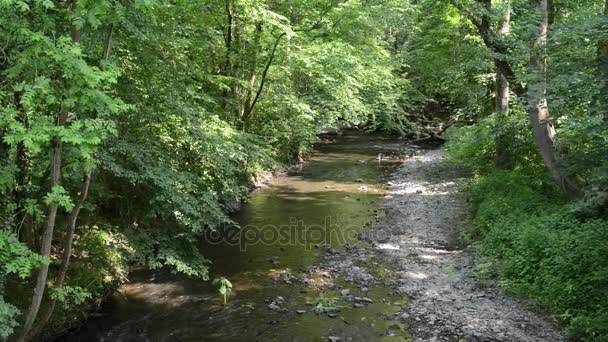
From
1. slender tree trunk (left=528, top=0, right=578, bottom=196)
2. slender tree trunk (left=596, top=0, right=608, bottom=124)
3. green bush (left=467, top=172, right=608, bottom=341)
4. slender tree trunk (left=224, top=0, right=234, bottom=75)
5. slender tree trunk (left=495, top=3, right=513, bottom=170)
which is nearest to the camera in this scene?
slender tree trunk (left=596, top=0, right=608, bottom=124)

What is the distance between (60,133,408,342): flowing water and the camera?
9359 millimetres

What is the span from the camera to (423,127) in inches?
1468

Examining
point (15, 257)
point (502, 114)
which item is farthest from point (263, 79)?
point (15, 257)

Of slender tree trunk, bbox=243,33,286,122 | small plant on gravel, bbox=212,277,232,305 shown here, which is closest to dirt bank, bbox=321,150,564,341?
small plant on gravel, bbox=212,277,232,305

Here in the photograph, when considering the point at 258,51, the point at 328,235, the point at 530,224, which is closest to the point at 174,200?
the point at 328,235

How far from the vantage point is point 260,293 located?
11.2 m

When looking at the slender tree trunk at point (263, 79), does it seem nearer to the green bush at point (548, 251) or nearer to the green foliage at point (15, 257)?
the green bush at point (548, 251)

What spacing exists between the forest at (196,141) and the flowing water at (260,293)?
657 mm

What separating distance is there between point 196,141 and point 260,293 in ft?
13.1

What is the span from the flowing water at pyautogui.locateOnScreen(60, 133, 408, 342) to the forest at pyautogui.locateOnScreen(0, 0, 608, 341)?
0.66 meters

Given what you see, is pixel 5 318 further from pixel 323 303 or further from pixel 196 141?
pixel 323 303

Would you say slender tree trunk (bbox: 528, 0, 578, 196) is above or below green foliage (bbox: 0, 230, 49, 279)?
above

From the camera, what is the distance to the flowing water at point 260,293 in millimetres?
9359

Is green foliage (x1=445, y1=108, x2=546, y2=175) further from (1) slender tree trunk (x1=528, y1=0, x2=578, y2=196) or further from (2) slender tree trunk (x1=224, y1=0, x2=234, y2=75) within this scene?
(2) slender tree trunk (x1=224, y1=0, x2=234, y2=75)
